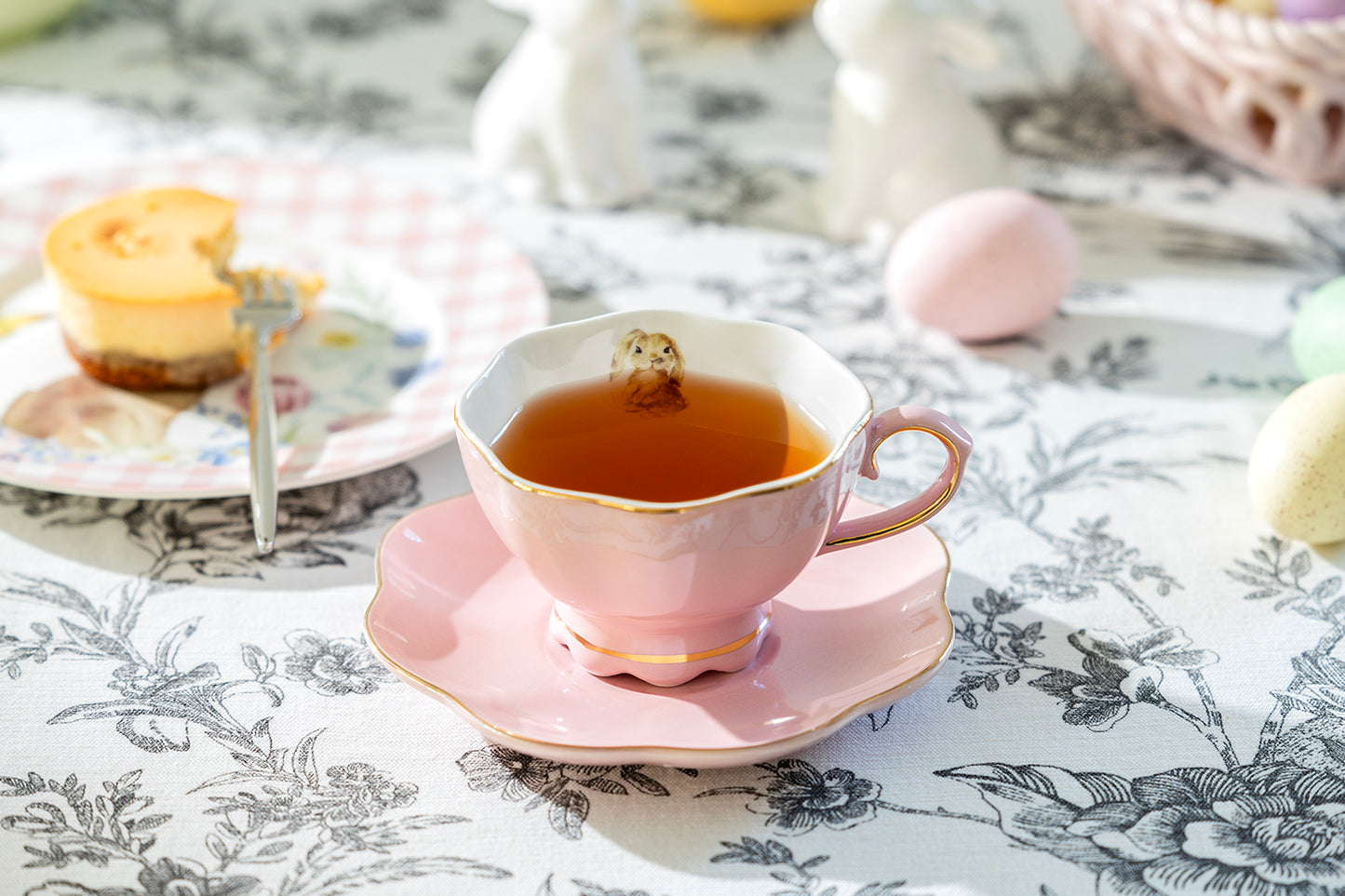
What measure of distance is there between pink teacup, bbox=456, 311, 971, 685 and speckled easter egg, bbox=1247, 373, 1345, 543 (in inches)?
10.0

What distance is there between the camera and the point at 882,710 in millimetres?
586

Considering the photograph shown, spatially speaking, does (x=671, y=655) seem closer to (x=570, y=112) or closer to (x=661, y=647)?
(x=661, y=647)

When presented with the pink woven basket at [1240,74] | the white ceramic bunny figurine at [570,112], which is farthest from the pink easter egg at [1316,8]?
the white ceramic bunny figurine at [570,112]

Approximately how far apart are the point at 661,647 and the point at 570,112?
644 millimetres

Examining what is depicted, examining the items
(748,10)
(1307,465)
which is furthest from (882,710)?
(748,10)

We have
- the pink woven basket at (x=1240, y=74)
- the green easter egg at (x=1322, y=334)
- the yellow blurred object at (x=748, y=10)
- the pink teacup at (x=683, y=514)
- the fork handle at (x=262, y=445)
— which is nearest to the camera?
the pink teacup at (x=683, y=514)

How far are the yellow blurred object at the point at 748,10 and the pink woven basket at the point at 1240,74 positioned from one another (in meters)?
0.37

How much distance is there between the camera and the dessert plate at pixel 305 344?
0.74 m

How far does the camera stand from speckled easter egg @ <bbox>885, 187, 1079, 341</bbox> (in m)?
0.87

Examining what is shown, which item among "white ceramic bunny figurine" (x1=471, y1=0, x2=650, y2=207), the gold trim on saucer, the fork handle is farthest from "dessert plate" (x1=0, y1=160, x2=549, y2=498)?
the gold trim on saucer

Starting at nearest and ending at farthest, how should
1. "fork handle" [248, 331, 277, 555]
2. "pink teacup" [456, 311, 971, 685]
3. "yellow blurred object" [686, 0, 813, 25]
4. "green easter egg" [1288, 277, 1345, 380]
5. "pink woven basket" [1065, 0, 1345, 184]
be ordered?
"pink teacup" [456, 311, 971, 685] → "fork handle" [248, 331, 277, 555] → "green easter egg" [1288, 277, 1345, 380] → "pink woven basket" [1065, 0, 1345, 184] → "yellow blurred object" [686, 0, 813, 25]

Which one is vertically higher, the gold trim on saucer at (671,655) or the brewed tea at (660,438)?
the brewed tea at (660,438)

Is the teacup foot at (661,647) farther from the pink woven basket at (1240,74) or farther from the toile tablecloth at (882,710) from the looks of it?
the pink woven basket at (1240,74)

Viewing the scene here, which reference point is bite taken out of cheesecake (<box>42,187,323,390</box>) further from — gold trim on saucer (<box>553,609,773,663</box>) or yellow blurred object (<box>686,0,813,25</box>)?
yellow blurred object (<box>686,0,813,25</box>)
